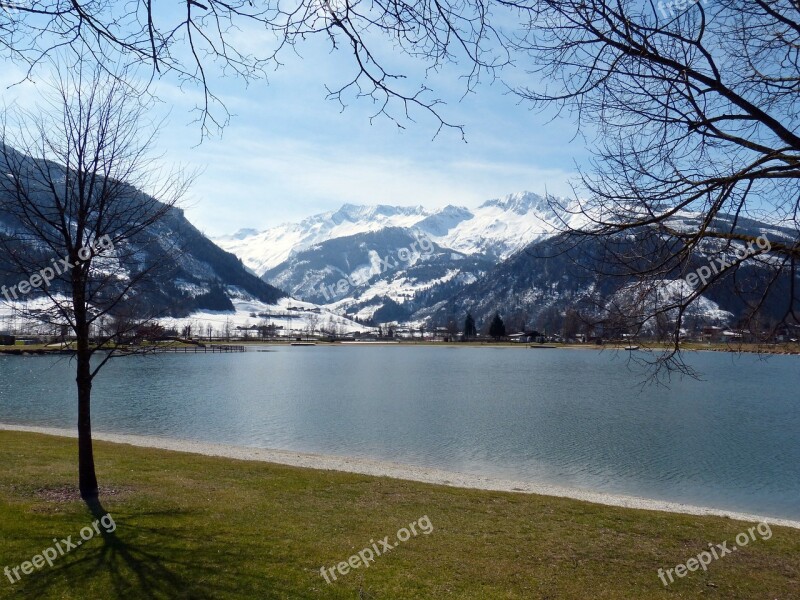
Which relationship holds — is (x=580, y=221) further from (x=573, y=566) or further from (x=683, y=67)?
(x=573, y=566)

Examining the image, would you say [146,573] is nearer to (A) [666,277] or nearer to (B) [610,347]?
(B) [610,347]

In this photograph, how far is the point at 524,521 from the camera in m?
13.5

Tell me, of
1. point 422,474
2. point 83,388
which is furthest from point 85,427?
point 422,474

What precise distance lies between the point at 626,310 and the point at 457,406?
41.0m

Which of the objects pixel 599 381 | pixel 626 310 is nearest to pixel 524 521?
pixel 626 310

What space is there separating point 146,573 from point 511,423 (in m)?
32.0

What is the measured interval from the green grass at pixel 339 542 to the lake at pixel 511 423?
4.54 meters

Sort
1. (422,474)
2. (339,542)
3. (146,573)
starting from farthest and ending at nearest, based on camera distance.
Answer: (422,474)
(339,542)
(146,573)

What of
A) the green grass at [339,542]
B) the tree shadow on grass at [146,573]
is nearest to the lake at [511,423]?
the green grass at [339,542]

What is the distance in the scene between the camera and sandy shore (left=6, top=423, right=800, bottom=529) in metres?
18.8

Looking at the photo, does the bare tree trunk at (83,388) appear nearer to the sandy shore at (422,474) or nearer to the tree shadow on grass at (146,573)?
the tree shadow on grass at (146,573)

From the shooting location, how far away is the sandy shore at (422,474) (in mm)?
18828

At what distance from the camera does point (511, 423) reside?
37.5 meters

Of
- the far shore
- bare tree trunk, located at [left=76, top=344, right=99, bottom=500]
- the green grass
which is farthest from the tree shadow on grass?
the far shore
